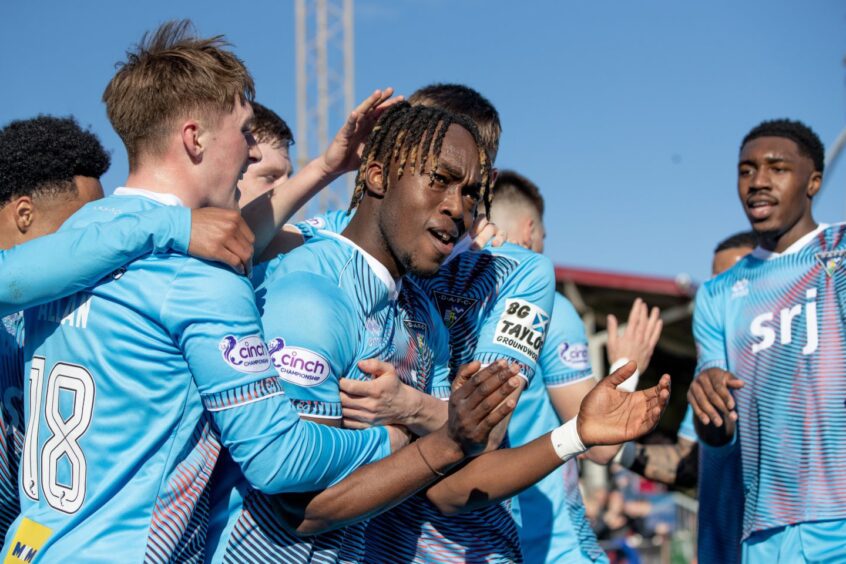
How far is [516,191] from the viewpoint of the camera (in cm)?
→ 592

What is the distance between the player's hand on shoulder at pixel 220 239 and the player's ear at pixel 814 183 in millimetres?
3791

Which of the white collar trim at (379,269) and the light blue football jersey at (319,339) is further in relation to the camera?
the white collar trim at (379,269)

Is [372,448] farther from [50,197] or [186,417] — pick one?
[50,197]

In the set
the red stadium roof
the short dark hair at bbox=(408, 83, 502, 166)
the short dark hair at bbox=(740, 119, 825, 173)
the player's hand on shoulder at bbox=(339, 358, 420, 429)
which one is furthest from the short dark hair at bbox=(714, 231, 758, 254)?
the red stadium roof

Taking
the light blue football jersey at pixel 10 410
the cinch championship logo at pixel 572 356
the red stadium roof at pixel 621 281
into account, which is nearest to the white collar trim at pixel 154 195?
the light blue football jersey at pixel 10 410

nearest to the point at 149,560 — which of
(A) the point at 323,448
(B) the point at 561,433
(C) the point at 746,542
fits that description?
(A) the point at 323,448

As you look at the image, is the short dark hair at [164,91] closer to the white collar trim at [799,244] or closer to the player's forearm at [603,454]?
the player's forearm at [603,454]

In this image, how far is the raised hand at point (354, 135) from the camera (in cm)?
361

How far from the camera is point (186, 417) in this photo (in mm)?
2707

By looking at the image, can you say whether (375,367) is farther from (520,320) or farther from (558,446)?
(520,320)

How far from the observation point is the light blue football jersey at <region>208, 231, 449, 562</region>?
2.90 metres

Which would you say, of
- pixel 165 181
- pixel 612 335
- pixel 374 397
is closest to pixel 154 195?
pixel 165 181

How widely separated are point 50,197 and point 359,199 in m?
1.21

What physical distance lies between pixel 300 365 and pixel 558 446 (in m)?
0.92
